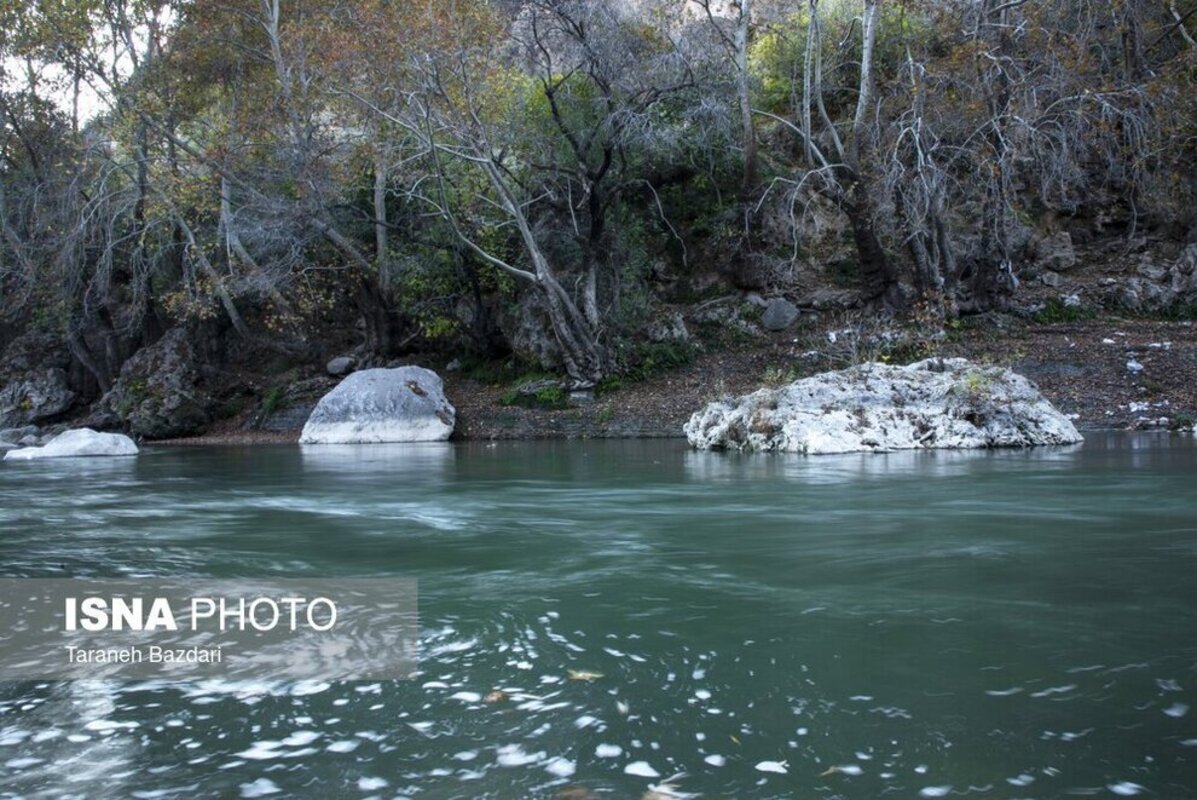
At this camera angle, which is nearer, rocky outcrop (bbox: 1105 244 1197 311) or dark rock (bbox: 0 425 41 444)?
rocky outcrop (bbox: 1105 244 1197 311)

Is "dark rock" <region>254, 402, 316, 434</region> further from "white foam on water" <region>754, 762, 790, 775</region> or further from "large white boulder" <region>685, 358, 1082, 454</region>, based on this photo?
"white foam on water" <region>754, 762, 790, 775</region>

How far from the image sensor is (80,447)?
16172 mm

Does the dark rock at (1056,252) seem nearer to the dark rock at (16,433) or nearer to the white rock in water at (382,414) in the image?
the white rock in water at (382,414)

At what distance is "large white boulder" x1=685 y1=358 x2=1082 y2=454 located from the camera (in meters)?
12.2

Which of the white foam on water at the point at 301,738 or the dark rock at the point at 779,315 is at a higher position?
the dark rock at the point at 779,315

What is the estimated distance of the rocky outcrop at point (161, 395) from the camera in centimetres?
2052

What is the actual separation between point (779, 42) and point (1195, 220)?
9.34 meters

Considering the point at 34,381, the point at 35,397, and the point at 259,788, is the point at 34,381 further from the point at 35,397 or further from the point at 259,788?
the point at 259,788

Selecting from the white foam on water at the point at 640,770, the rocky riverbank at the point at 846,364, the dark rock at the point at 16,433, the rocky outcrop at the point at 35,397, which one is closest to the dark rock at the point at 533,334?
the rocky riverbank at the point at 846,364

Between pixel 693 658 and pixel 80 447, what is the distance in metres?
15.6

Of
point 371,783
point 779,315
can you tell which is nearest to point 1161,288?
point 779,315

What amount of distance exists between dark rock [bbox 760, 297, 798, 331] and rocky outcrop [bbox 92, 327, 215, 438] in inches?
484

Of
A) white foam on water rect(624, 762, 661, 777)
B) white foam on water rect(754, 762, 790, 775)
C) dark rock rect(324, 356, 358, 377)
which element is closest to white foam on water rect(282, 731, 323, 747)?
white foam on water rect(624, 762, 661, 777)
